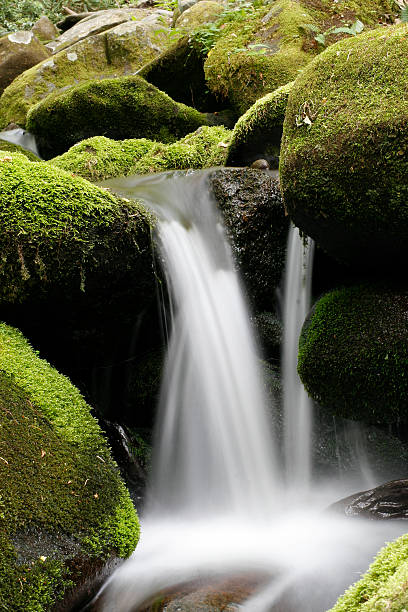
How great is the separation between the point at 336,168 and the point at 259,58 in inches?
173

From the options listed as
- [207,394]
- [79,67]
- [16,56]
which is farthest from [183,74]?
[207,394]

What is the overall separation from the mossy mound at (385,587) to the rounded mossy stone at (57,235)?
94.4 inches

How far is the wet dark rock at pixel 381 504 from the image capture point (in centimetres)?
298

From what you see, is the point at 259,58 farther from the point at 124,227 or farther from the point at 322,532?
the point at 322,532

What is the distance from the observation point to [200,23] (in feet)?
28.8

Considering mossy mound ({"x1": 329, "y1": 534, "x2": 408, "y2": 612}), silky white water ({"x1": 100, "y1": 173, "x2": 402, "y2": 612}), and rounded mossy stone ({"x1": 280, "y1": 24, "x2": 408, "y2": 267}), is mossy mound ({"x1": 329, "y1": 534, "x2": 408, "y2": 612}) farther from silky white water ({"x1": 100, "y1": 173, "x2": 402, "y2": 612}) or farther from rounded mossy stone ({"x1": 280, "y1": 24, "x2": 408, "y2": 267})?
rounded mossy stone ({"x1": 280, "y1": 24, "x2": 408, "y2": 267})

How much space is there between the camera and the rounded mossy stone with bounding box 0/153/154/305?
3209mm

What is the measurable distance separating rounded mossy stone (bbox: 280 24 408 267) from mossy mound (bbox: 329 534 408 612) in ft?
6.19

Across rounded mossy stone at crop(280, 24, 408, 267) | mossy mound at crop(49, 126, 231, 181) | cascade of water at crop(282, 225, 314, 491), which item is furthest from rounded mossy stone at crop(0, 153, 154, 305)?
mossy mound at crop(49, 126, 231, 181)

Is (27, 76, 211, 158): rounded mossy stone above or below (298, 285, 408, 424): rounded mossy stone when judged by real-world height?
above

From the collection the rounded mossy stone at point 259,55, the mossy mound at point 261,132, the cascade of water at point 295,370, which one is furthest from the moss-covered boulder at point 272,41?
the cascade of water at point 295,370

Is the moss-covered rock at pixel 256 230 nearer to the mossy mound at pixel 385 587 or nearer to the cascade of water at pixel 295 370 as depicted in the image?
the cascade of water at pixel 295 370

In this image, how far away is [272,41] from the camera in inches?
276

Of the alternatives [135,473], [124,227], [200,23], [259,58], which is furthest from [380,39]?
[200,23]
